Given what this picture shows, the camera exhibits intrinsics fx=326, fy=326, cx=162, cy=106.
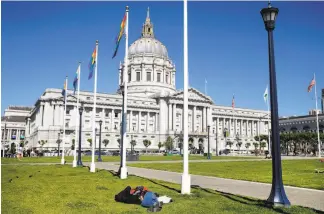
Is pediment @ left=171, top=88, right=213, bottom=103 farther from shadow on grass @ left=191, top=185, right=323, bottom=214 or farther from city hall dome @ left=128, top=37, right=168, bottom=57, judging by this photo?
shadow on grass @ left=191, top=185, right=323, bottom=214

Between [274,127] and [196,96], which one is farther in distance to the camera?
[196,96]

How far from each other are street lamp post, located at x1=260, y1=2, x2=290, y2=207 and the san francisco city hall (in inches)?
3222

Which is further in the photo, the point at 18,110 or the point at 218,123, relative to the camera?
the point at 18,110

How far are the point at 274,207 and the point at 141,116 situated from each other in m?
113

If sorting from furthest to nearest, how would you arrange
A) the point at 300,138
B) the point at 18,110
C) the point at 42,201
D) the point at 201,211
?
the point at 18,110 < the point at 300,138 < the point at 42,201 < the point at 201,211

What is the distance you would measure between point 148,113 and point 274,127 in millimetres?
112340

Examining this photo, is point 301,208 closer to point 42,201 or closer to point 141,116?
point 42,201

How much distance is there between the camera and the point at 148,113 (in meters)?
125

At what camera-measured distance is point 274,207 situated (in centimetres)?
1157

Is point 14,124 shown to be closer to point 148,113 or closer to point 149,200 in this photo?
point 148,113

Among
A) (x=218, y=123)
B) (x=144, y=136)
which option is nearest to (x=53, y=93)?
(x=144, y=136)

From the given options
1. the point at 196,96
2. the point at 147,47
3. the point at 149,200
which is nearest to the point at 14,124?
the point at 147,47

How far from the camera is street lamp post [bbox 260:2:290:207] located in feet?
39.7

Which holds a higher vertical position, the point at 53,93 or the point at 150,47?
the point at 150,47
